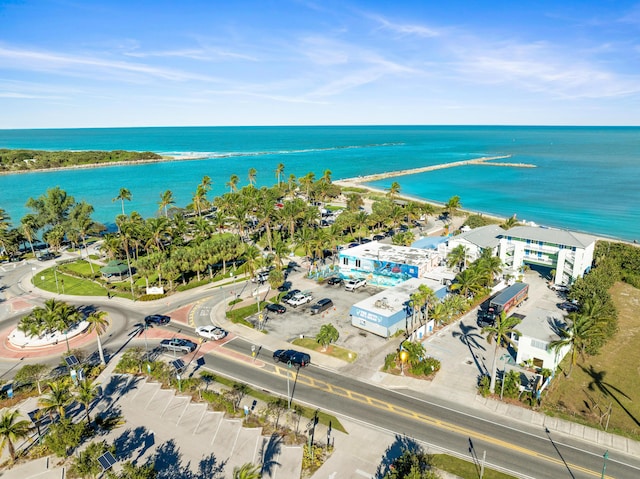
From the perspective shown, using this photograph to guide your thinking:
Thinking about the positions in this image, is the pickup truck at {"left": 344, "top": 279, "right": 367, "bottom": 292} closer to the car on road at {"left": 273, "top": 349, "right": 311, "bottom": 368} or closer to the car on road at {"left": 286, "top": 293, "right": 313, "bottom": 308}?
the car on road at {"left": 286, "top": 293, "right": 313, "bottom": 308}

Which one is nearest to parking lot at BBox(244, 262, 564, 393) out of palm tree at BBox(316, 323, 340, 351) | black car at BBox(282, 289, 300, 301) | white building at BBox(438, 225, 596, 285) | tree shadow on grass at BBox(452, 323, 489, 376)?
tree shadow on grass at BBox(452, 323, 489, 376)

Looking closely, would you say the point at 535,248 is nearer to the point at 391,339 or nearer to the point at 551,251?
the point at 551,251

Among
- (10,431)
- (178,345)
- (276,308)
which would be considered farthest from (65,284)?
(10,431)

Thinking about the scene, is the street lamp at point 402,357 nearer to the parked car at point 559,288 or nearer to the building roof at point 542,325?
the building roof at point 542,325

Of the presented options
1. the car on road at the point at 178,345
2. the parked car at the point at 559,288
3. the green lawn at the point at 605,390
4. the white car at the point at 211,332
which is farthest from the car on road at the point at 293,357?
the parked car at the point at 559,288

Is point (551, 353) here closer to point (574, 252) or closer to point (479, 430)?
point (479, 430)

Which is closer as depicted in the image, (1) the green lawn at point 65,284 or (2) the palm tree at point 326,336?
(2) the palm tree at point 326,336

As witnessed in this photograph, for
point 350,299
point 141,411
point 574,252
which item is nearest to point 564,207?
point 574,252
